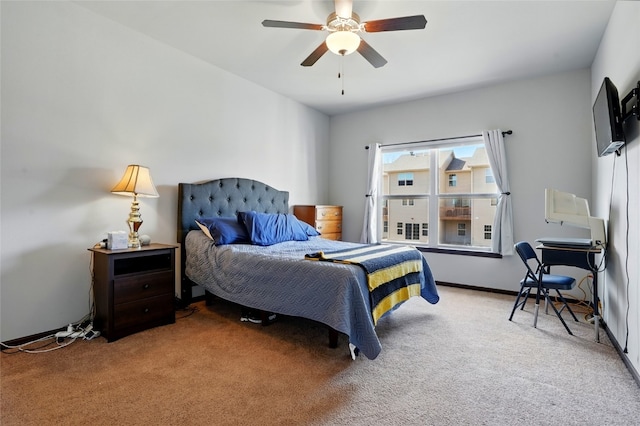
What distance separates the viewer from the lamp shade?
2.68m

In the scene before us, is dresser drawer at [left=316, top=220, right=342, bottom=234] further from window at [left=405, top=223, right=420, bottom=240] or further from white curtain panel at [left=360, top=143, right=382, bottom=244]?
→ window at [left=405, top=223, right=420, bottom=240]

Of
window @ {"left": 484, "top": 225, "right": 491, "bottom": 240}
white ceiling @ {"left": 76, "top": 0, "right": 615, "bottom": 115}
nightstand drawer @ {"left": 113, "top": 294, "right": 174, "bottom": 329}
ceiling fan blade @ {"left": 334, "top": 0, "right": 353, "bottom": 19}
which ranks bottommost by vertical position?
nightstand drawer @ {"left": 113, "top": 294, "right": 174, "bottom": 329}

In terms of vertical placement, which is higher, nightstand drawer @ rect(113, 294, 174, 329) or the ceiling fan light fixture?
the ceiling fan light fixture

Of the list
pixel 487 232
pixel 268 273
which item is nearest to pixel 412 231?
pixel 487 232

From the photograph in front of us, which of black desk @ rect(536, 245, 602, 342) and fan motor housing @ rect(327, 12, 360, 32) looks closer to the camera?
fan motor housing @ rect(327, 12, 360, 32)

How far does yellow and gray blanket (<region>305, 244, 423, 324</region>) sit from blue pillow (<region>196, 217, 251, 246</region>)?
40.1 inches

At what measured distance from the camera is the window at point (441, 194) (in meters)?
4.39

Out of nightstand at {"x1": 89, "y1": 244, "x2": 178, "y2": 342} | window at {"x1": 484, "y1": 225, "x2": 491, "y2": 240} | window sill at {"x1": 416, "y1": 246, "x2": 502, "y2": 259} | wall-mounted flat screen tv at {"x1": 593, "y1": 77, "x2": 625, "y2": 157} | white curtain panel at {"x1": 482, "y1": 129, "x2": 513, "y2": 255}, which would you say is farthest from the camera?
window at {"x1": 484, "y1": 225, "x2": 491, "y2": 240}

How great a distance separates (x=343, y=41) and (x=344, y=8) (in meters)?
0.24

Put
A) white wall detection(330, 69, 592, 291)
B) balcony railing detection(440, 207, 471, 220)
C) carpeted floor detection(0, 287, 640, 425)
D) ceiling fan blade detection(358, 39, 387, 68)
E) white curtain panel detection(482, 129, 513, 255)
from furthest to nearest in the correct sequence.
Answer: balcony railing detection(440, 207, 471, 220) → white curtain panel detection(482, 129, 513, 255) → white wall detection(330, 69, 592, 291) → ceiling fan blade detection(358, 39, 387, 68) → carpeted floor detection(0, 287, 640, 425)

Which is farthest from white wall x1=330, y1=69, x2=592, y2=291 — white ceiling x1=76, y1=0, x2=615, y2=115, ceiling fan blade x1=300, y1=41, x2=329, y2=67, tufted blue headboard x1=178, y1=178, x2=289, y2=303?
ceiling fan blade x1=300, y1=41, x2=329, y2=67

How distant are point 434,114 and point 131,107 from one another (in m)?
3.86

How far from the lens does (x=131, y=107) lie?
3.02 m

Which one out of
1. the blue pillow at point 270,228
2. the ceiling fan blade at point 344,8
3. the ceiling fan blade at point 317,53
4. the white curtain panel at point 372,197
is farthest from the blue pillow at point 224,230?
the white curtain panel at point 372,197
